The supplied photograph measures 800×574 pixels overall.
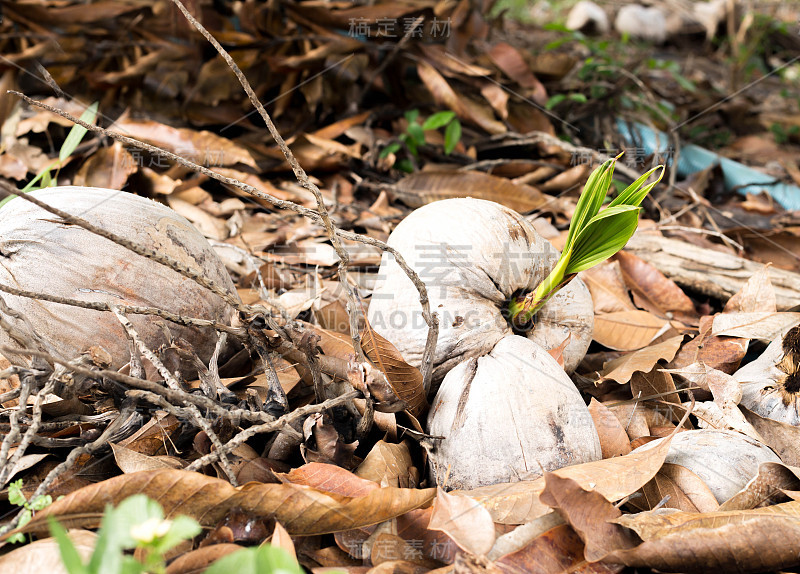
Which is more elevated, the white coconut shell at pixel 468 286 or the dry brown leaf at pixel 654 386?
the white coconut shell at pixel 468 286

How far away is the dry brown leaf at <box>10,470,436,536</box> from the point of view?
90 centimetres

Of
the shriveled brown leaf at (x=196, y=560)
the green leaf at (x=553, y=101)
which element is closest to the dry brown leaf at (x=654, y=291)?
the green leaf at (x=553, y=101)

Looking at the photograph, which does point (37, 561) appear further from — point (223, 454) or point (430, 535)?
point (430, 535)

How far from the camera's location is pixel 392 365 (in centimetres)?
118

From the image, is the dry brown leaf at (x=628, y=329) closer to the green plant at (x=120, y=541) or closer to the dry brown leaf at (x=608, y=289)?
the dry brown leaf at (x=608, y=289)

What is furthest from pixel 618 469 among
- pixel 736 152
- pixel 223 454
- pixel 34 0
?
pixel 736 152

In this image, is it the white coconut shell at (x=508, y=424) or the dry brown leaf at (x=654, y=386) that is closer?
the white coconut shell at (x=508, y=424)

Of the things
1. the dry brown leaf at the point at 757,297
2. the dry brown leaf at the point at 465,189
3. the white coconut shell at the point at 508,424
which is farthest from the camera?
the dry brown leaf at the point at 465,189

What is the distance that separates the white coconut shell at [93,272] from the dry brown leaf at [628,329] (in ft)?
3.35

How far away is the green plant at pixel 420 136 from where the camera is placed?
2.48 meters

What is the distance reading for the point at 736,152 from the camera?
3.63m

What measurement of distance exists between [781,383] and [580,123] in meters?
1.97

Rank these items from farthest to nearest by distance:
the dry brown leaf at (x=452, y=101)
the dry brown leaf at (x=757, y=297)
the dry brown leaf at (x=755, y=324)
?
the dry brown leaf at (x=452, y=101)
the dry brown leaf at (x=757, y=297)
the dry brown leaf at (x=755, y=324)

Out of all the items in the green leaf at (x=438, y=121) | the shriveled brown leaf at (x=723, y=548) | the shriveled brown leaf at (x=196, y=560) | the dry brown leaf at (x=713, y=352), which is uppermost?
the green leaf at (x=438, y=121)
